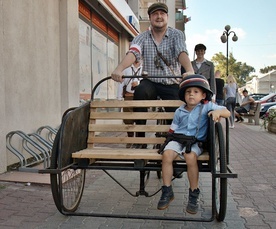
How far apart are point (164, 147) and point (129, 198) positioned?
4.37 ft

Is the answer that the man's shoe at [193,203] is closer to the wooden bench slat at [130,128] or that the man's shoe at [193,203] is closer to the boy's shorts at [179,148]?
the boy's shorts at [179,148]

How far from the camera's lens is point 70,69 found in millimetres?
7762

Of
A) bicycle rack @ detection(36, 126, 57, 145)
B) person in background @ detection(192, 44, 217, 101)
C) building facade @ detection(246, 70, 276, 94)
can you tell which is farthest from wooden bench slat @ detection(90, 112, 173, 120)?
building facade @ detection(246, 70, 276, 94)

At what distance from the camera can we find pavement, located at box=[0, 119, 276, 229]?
11.4ft

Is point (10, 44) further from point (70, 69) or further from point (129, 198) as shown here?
point (129, 198)

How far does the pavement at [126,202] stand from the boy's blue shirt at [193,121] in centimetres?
92

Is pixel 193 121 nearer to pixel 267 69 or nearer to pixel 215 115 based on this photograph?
pixel 215 115

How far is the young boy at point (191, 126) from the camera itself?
3.08m

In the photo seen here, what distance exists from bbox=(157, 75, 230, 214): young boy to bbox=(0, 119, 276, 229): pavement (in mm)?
507

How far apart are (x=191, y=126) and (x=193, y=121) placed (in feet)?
0.17

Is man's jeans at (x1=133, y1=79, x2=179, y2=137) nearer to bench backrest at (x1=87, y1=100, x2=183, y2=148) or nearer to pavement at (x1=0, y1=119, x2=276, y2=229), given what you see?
bench backrest at (x1=87, y1=100, x2=183, y2=148)

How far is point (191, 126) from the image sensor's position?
3342 mm

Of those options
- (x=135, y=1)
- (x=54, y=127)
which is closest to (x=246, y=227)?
(x=54, y=127)

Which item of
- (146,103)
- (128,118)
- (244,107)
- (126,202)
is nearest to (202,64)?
(146,103)
